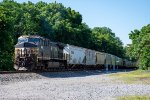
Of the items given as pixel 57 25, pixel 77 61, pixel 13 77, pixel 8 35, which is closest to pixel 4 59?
pixel 8 35

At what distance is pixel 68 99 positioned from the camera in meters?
15.3

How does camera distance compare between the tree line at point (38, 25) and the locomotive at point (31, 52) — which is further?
the tree line at point (38, 25)

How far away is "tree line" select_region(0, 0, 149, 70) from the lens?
43938 mm

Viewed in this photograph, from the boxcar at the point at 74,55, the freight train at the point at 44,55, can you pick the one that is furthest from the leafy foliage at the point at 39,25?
the boxcar at the point at 74,55

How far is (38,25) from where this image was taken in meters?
68.3

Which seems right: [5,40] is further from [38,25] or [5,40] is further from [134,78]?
[38,25]

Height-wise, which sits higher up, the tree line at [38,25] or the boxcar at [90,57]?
the tree line at [38,25]

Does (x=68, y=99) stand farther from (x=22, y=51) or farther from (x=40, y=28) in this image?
(x=40, y=28)

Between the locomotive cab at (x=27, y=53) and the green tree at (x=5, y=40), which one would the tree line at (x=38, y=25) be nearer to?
the green tree at (x=5, y=40)

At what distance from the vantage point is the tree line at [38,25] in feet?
144

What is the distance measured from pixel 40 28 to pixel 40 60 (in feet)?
108

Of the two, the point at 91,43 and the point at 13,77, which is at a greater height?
the point at 91,43

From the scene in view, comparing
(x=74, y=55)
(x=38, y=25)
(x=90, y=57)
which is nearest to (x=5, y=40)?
(x=74, y=55)

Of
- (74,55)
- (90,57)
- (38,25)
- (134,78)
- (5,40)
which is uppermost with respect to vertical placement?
(38,25)
